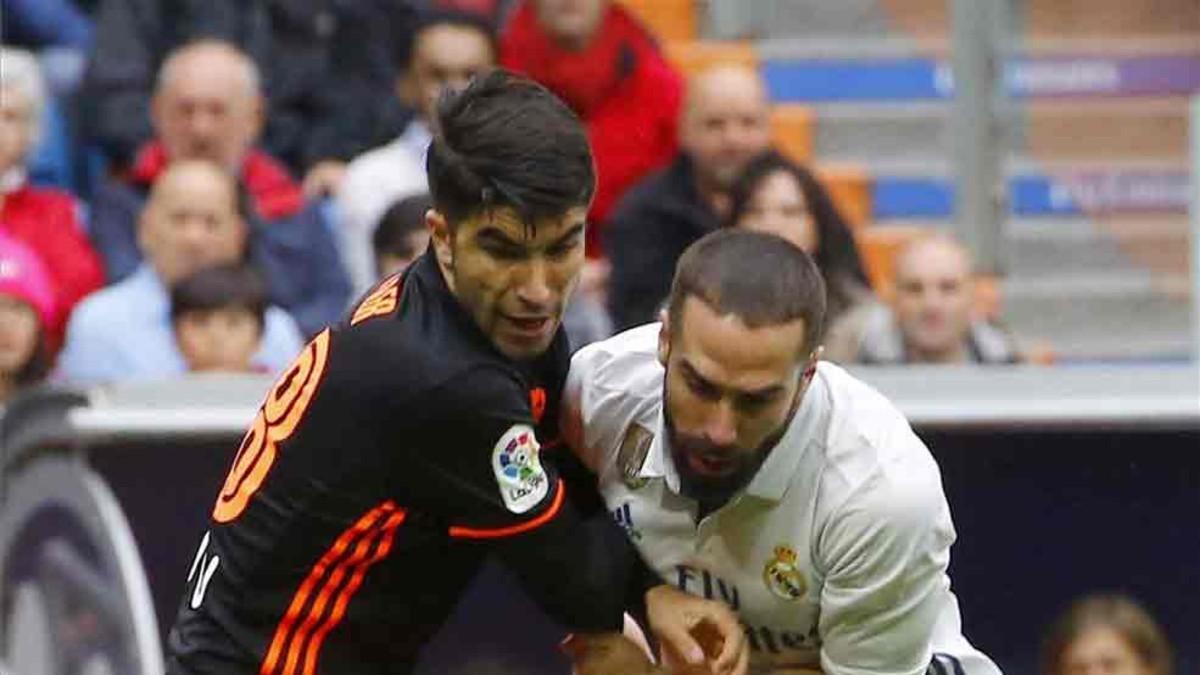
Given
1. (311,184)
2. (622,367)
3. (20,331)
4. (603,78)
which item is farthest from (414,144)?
(622,367)

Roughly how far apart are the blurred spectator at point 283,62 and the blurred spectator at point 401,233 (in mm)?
973

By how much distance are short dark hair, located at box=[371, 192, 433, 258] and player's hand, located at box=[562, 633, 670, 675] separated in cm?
268

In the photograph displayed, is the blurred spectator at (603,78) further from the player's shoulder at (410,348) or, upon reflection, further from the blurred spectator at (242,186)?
the player's shoulder at (410,348)

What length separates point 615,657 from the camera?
4449 mm

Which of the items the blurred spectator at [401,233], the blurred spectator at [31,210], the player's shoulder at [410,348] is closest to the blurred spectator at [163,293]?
the blurred spectator at [31,210]

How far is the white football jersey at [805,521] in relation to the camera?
4.27m

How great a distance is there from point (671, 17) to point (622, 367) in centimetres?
483

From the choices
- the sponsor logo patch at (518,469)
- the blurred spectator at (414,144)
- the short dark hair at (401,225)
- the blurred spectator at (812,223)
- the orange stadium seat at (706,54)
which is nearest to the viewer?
the sponsor logo patch at (518,469)

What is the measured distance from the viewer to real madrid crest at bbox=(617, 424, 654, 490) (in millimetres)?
4488

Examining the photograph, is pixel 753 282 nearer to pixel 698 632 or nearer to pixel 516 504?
pixel 516 504

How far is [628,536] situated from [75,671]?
218 cm

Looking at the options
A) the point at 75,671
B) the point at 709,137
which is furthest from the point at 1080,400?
the point at 75,671

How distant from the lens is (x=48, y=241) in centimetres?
748

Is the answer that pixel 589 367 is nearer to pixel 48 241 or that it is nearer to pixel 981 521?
pixel 981 521
